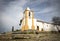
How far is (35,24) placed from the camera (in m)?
2.96

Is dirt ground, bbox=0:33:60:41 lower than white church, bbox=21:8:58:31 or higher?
lower

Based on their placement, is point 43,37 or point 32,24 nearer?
point 43,37

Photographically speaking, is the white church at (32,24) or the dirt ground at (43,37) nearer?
the dirt ground at (43,37)

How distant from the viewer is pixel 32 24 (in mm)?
2904

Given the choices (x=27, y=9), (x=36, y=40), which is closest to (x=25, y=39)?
(x=36, y=40)

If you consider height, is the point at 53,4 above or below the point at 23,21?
above

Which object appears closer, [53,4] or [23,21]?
[23,21]

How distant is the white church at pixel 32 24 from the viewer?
2860 mm

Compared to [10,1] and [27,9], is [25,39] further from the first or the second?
[10,1]

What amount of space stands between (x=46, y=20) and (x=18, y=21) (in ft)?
1.76

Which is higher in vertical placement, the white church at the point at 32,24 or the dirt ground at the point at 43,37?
the white church at the point at 32,24

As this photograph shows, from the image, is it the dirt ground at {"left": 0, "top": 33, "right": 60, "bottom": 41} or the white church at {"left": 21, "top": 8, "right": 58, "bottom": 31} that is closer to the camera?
the dirt ground at {"left": 0, "top": 33, "right": 60, "bottom": 41}

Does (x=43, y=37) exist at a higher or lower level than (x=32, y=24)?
lower

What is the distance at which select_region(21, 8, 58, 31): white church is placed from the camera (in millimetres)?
2860
